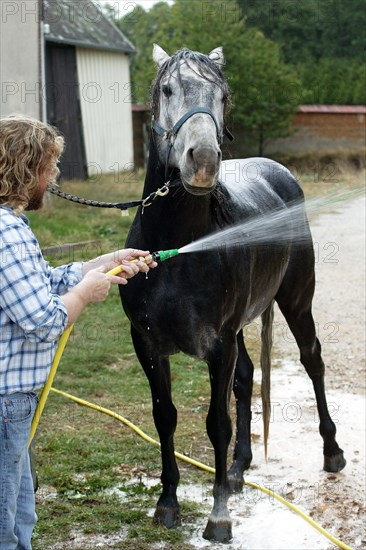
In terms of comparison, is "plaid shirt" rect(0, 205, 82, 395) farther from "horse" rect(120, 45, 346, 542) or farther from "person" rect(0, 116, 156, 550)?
"horse" rect(120, 45, 346, 542)

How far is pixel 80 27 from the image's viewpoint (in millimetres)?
20125

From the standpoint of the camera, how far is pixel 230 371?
12.7 ft

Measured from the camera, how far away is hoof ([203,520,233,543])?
3.85 m

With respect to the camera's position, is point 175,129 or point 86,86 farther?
point 86,86

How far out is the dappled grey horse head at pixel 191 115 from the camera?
3.05m

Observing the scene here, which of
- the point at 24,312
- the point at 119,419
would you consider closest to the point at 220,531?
the point at 119,419

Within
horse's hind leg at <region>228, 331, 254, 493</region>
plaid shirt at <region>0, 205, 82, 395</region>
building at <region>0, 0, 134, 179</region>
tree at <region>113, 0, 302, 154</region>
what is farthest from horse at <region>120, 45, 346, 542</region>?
tree at <region>113, 0, 302, 154</region>

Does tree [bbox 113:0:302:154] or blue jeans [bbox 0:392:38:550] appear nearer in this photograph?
blue jeans [bbox 0:392:38:550]

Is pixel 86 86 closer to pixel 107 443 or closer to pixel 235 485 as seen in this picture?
pixel 107 443

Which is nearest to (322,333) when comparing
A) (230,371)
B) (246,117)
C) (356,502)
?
(356,502)

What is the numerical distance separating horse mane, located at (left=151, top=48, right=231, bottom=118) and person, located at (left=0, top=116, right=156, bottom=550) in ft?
3.16

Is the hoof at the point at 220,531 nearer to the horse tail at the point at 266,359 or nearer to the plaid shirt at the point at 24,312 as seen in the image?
the horse tail at the point at 266,359

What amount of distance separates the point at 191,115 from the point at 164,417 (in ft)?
5.54

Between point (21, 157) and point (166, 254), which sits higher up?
point (21, 157)
